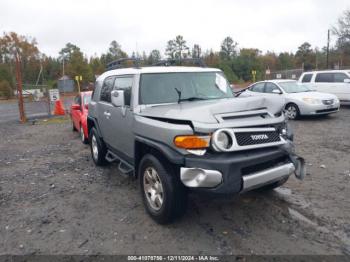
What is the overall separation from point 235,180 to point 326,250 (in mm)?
1197

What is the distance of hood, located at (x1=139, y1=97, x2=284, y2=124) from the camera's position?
11.3 ft

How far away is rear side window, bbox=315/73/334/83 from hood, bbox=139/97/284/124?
466 inches

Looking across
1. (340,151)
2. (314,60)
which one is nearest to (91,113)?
(340,151)

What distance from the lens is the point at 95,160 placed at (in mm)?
6523

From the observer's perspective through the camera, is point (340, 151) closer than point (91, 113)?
No

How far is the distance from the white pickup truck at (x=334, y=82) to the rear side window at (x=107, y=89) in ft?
34.8

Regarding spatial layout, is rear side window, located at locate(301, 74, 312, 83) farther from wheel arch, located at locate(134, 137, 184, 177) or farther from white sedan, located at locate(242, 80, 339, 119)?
wheel arch, located at locate(134, 137, 184, 177)

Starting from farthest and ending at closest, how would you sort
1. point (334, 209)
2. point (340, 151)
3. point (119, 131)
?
point (340, 151), point (119, 131), point (334, 209)

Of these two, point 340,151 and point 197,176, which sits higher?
point 197,176

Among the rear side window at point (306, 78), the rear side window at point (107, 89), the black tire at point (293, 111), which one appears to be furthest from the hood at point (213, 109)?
the rear side window at point (306, 78)

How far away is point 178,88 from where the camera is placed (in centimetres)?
455

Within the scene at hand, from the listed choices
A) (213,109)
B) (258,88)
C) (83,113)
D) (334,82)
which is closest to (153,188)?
(213,109)

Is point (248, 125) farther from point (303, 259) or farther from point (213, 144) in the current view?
point (303, 259)

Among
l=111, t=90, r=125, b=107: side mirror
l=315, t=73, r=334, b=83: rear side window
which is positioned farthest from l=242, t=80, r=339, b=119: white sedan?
l=111, t=90, r=125, b=107: side mirror
